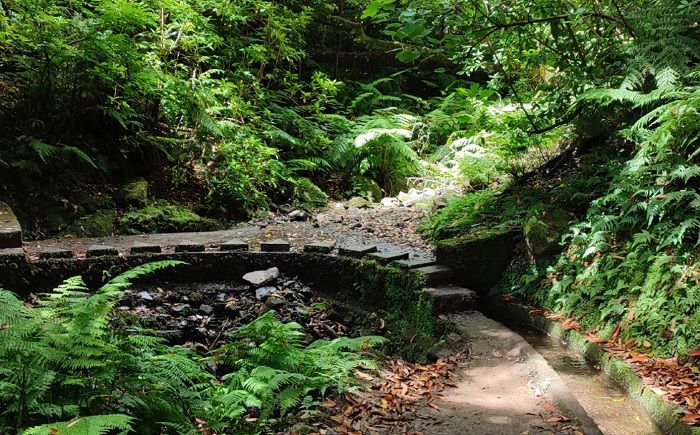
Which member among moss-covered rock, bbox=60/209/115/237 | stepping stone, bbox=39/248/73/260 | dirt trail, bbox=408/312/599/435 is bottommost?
dirt trail, bbox=408/312/599/435

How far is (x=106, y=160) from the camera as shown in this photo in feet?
26.1

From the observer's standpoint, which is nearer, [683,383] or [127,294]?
[683,383]

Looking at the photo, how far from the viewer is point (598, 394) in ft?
12.5

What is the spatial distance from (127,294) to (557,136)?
5.69m

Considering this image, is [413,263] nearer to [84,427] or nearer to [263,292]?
[263,292]

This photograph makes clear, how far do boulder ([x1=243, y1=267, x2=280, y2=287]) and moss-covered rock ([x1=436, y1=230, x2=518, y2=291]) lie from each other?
186 centimetres

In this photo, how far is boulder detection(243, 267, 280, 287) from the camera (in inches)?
238

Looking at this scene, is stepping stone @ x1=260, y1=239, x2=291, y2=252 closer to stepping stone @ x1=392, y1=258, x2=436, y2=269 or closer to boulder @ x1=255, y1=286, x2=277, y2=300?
boulder @ x1=255, y1=286, x2=277, y2=300

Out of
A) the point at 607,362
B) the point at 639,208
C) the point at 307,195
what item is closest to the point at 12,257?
the point at 307,195

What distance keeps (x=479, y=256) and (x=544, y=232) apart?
0.68 m

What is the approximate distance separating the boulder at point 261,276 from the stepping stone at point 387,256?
114 centimetres

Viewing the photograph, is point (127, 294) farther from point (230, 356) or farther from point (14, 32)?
point (14, 32)

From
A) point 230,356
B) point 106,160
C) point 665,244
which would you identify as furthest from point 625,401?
point 106,160

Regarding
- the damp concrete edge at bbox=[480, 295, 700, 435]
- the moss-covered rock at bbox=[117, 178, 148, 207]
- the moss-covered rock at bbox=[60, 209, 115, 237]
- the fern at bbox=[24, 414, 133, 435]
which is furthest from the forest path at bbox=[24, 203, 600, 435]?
the fern at bbox=[24, 414, 133, 435]
